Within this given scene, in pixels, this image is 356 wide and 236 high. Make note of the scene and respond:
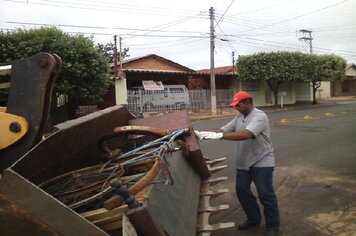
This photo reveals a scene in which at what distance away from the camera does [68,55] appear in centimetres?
1706

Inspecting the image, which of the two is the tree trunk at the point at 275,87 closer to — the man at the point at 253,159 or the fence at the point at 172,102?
the fence at the point at 172,102

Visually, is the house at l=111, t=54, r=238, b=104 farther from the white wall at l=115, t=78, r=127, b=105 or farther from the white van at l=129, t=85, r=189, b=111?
the white van at l=129, t=85, r=189, b=111

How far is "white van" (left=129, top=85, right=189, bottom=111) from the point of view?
963 inches

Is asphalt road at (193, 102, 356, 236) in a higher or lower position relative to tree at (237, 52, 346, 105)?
lower

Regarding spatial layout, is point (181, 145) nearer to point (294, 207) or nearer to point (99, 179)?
point (99, 179)

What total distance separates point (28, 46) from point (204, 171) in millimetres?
14600

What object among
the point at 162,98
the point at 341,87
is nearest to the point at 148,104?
the point at 162,98

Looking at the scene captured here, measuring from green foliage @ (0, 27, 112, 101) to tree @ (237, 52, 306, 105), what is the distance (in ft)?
47.5

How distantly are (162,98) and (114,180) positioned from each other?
23.3m

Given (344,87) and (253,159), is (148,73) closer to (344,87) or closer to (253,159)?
(253,159)

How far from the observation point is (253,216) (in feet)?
14.9

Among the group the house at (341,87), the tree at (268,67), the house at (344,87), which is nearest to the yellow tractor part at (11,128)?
the tree at (268,67)

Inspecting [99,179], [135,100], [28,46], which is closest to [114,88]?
[135,100]

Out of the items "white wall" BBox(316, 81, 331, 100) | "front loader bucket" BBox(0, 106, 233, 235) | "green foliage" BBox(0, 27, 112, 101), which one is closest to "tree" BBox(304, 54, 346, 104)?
"white wall" BBox(316, 81, 331, 100)
